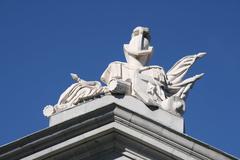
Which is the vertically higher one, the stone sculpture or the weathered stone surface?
the stone sculpture

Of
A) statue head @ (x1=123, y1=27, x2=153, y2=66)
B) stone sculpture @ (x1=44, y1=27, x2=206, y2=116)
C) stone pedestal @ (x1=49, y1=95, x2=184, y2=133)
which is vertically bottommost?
stone pedestal @ (x1=49, y1=95, x2=184, y2=133)

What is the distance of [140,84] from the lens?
27.7m

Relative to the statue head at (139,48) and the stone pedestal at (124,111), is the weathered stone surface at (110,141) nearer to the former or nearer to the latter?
the stone pedestal at (124,111)

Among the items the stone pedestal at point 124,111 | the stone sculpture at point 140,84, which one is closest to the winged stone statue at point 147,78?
the stone sculpture at point 140,84

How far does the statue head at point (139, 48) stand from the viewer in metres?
29.1

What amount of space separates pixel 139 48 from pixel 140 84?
1.97 m

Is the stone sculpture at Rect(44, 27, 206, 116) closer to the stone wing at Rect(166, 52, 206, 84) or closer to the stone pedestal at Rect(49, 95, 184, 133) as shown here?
the stone wing at Rect(166, 52, 206, 84)

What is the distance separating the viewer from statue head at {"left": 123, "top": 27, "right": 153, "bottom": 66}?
29.1 m

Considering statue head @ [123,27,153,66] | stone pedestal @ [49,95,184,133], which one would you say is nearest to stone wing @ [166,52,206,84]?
statue head @ [123,27,153,66]

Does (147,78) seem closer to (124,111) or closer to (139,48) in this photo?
(139,48)

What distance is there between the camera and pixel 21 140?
26266mm

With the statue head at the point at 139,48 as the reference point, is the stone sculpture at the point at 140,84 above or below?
below

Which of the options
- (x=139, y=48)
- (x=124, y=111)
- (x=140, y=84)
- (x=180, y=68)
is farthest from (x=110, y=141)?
(x=139, y=48)

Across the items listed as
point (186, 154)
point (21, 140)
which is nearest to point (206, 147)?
point (186, 154)
